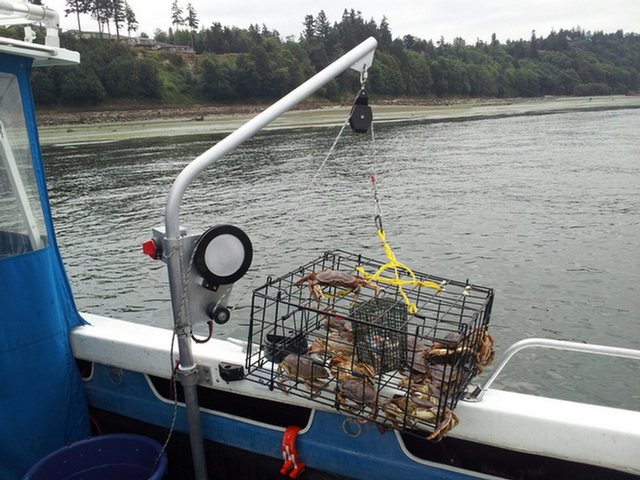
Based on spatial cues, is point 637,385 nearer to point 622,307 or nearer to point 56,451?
point 622,307

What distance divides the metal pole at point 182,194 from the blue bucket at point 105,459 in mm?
545

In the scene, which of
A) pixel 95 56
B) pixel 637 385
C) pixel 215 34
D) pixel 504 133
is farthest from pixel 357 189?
pixel 215 34

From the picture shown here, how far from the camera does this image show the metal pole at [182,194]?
2.76 m

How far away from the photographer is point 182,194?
278 centimetres

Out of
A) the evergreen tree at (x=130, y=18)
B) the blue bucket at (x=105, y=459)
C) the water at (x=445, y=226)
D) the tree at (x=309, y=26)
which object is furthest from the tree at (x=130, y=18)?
the blue bucket at (x=105, y=459)

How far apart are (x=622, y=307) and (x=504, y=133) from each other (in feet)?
124

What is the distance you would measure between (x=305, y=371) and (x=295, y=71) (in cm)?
11136

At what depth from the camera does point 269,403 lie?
344 cm

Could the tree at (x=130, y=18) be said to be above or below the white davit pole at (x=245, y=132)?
above

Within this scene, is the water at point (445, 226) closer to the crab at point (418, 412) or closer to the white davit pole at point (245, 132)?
the white davit pole at point (245, 132)

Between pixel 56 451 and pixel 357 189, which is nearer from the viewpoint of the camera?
pixel 56 451

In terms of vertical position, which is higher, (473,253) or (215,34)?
(215,34)

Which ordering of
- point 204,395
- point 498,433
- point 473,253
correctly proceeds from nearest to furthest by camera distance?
1. point 498,433
2. point 204,395
3. point 473,253

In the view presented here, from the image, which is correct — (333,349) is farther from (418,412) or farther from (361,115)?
(361,115)
